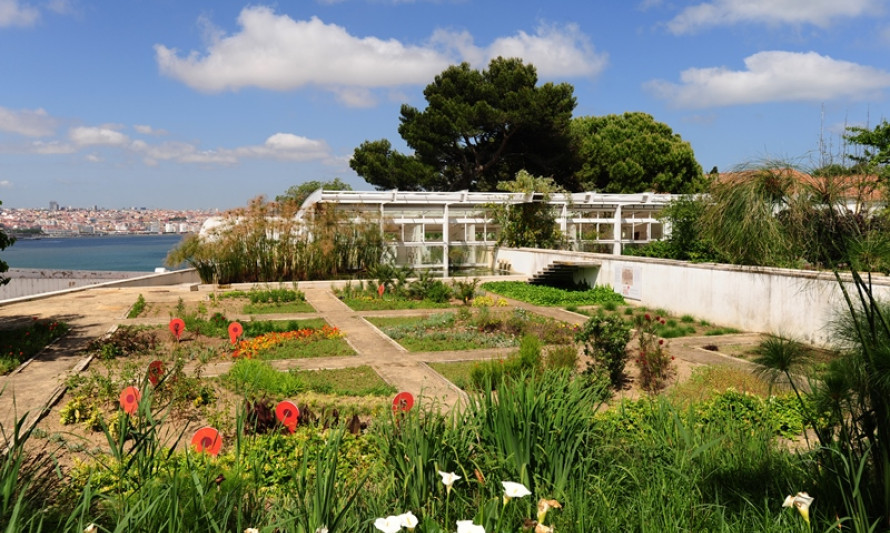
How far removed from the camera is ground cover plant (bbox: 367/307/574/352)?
11.1m

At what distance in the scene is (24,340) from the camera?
10.6 meters

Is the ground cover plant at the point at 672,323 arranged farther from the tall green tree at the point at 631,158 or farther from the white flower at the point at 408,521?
the tall green tree at the point at 631,158

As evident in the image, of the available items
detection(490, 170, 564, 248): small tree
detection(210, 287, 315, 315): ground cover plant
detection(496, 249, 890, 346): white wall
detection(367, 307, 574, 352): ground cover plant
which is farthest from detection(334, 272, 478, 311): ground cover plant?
detection(490, 170, 564, 248): small tree

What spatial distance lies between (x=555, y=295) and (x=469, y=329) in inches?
234

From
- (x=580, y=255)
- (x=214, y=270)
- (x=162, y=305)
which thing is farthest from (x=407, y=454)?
(x=214, y=270)

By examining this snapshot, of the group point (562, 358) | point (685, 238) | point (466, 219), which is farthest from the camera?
point (466, 219)

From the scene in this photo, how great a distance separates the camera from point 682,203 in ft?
58.1

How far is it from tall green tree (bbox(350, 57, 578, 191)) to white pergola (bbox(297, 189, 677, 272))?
1067 centimetres

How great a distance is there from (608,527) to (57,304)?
17.2 metres

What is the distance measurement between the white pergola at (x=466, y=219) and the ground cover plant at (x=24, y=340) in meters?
11.8

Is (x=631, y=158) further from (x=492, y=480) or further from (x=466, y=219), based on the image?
(x=492, y=480)

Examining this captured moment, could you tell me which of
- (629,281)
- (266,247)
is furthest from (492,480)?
(266,247)

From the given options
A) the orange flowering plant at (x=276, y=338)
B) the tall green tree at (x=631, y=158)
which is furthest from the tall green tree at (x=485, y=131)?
the orange flowering plant at (x=276, y=338)

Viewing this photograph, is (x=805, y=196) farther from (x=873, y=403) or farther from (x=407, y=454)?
(x=407, y=454)
